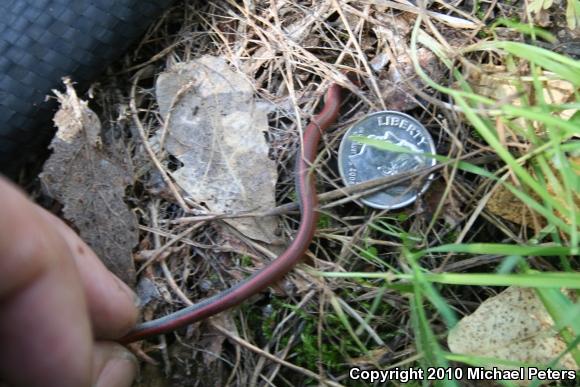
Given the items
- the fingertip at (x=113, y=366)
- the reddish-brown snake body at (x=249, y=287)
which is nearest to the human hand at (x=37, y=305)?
the fingertip at (x=113, y=366)

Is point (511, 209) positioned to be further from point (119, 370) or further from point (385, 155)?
point (119, 370)

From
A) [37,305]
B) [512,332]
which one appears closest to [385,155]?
[512,332]

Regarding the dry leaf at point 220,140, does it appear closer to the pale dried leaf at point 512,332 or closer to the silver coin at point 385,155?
the silver coin at point 385,155

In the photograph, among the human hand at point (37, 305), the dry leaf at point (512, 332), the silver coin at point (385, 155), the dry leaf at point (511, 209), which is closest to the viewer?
the human hand at point (37, 305)

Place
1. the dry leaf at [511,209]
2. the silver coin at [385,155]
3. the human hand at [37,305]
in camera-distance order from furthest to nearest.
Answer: the silver coin at [385,155], the dry leaf at [511,209], the human hand at [37,305]

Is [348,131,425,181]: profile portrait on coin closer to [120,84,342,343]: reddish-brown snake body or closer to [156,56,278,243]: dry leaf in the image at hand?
[120,84,342,343]: reddish-brown snake body

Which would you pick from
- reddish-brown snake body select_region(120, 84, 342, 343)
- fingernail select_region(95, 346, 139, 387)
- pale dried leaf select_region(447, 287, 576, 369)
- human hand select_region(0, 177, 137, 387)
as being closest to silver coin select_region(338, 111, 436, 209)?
reddish-brown snake body select_region(120, 84, 342, 343)
